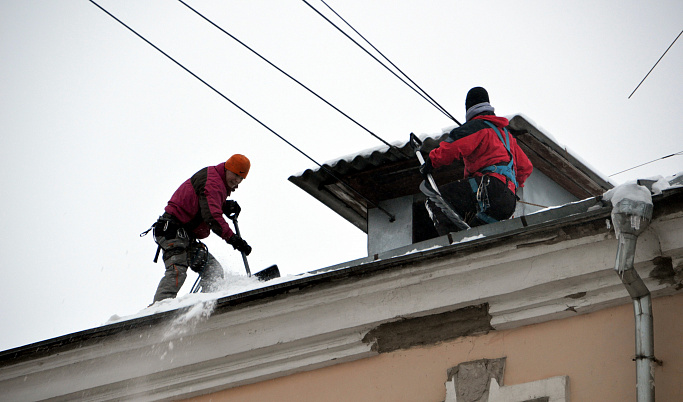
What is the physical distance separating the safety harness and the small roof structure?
5.12 feet

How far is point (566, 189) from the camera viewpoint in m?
9.01

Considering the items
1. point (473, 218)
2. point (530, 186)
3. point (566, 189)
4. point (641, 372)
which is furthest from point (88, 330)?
point (566, 189)

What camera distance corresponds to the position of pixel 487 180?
6.24 m

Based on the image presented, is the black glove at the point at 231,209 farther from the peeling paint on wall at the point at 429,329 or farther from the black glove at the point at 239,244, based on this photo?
the peeling paint on wall at the point at 429,329

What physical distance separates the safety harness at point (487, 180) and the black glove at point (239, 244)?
83.0 inches

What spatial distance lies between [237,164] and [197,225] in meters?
0.63

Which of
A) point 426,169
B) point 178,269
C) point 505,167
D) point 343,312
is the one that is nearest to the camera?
point 343,312

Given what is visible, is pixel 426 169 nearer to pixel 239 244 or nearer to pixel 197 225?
pixel 239 244

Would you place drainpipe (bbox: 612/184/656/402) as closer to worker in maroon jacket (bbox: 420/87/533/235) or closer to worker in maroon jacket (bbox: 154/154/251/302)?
worker in maroon jacket (bbox: 420/87/533/235)

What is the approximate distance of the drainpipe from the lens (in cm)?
399

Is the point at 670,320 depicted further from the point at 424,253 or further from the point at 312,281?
the point at 312,281

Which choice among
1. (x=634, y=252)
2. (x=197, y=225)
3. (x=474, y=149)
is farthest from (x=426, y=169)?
(x=634, y=252)

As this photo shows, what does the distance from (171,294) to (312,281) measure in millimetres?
2612

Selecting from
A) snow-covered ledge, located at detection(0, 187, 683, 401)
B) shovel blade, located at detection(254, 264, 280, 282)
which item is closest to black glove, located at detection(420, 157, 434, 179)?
shovel blade, located at detection(254, 264, 280, 282)
